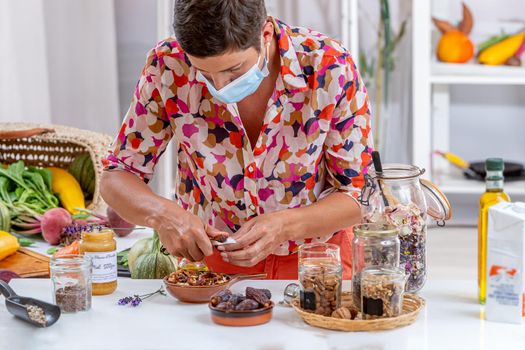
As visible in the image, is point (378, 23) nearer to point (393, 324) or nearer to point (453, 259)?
point (453, 259)

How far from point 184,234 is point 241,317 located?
0.27 meters

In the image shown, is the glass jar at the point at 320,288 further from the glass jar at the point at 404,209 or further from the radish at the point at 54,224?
the radish at the point at 54,224

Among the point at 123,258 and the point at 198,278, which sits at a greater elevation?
the point at 198,278

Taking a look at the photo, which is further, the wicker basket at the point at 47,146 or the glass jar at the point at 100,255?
the wicker basket at the point at 47,146

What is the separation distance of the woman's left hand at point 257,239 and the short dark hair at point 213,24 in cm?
38

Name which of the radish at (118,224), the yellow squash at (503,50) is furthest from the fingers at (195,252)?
the yellow squash at (503,50)

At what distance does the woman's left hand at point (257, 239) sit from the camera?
1.89 meters

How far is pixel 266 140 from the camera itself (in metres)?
2.12

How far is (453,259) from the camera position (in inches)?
172

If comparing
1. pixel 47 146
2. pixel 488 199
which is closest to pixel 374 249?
pixel 488 199

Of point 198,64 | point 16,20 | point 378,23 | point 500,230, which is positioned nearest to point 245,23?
point 198,64

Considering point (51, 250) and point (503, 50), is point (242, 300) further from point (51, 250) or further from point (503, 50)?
point (503, 50)

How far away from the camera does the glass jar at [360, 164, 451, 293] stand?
1.83 m

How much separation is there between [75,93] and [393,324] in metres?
3.58
